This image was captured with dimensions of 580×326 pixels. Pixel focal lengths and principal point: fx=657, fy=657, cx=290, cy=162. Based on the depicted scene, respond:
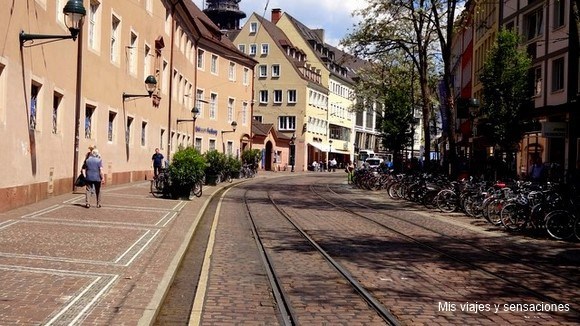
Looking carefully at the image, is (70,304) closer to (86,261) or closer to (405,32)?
(86,261)

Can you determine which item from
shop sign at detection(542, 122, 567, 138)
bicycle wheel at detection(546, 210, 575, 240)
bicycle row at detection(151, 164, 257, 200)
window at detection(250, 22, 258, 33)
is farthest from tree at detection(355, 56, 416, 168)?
window at detection(250, 22, 258, 33)

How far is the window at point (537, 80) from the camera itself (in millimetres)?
34062

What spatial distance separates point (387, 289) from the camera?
329 inches

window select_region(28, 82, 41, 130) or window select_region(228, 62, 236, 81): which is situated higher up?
window select_region(228, 62, 236, 81)

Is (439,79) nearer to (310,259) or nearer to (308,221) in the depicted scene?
(308,221)

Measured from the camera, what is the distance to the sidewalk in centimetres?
635

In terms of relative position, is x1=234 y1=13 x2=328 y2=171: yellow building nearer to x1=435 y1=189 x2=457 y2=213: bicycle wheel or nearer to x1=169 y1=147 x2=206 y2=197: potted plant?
x1=169 y1=147 x2=206 y2=197: potted plant

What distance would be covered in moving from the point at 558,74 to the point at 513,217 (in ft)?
61.2

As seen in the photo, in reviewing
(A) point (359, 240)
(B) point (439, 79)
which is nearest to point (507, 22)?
(B) point (439, 79)

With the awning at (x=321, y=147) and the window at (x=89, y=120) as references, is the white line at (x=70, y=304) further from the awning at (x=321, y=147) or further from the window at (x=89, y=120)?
the awning at (x=321, y=147)

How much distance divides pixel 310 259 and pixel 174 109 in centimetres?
2984

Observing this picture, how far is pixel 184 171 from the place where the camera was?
22312 millimetres

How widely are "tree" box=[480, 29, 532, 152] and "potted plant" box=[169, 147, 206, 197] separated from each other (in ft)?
39.3

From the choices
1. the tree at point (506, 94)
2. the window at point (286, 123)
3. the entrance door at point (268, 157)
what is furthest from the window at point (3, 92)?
the window at point (286, 123)
